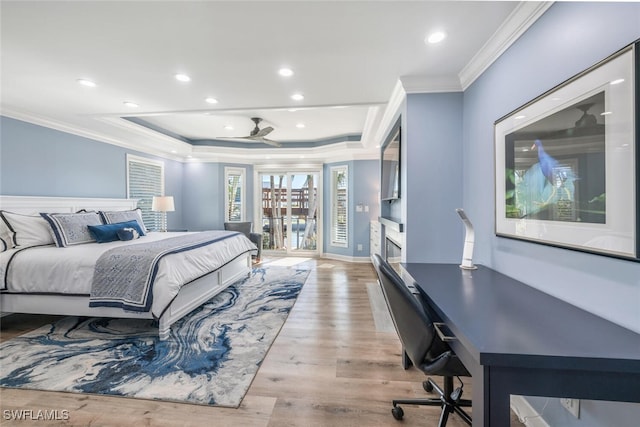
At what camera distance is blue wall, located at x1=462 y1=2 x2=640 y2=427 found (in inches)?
41.3

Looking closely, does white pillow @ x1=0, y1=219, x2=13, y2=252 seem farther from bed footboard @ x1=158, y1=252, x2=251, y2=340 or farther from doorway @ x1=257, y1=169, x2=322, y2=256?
doorway @ x1=257, y1=169, x2=322, y2=256

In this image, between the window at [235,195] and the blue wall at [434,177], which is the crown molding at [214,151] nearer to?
the window at [235,195]

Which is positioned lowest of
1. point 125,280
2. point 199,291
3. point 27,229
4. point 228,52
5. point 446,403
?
point 446,403

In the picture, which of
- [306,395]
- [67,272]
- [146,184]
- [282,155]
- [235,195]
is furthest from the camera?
[235,195]

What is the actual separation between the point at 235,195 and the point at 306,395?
5452 mm

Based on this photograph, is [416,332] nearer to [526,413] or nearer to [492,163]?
[526,413]

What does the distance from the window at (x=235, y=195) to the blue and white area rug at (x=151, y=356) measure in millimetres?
3532

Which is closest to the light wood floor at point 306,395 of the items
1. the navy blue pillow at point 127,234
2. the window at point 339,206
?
the navy blue pillow at point 127,234

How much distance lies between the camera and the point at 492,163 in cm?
198

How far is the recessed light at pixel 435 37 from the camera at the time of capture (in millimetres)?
1864

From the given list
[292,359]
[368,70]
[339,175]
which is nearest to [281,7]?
[368,70]

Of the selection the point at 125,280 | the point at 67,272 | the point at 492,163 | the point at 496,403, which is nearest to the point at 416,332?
the point at 496,403

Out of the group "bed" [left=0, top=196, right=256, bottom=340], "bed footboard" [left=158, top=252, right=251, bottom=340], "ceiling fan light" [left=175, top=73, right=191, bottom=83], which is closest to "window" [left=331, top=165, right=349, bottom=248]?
"bed footboard" [left=158, top=252, right=251, bottom=340]

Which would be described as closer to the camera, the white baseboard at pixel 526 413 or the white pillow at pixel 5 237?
the white baseboard at pixel 526 413
